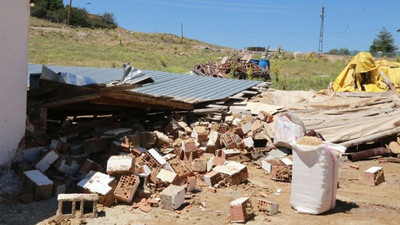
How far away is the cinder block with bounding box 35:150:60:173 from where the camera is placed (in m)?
5.62

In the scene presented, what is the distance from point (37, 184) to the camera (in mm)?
5094

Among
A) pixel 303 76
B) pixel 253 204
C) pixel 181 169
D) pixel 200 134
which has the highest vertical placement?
pixel 303 76

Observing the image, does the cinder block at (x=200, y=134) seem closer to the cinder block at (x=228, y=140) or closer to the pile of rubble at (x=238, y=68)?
the cinder block at (x=228, y=140)

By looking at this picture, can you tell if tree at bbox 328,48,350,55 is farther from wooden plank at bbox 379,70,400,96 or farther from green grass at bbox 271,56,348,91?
wooden plank at bbox 379,70,400,96

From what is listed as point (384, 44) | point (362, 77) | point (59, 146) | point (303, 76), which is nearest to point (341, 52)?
point (384, 44)

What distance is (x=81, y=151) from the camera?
6551 mm

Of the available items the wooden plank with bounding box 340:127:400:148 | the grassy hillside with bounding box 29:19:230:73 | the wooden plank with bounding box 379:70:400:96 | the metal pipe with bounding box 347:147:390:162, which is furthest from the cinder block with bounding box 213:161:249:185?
the grassy hillside with bounding box 29:19:230:73

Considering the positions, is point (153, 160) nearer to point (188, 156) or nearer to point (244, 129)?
point (188, 156)

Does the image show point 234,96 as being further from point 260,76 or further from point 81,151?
point 260,76

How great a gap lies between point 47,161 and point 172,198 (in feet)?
6.34

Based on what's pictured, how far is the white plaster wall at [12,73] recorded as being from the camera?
5527mm

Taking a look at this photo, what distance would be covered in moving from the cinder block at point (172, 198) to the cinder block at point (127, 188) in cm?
38

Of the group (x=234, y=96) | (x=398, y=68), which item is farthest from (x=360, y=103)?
(x=398, y=68)

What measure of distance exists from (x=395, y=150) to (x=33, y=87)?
23.1 feet
